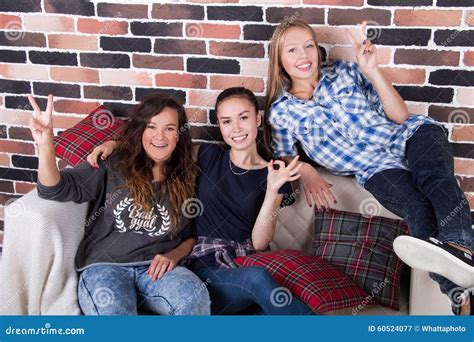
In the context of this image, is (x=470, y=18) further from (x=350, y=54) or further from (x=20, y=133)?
(x=20, y=133)

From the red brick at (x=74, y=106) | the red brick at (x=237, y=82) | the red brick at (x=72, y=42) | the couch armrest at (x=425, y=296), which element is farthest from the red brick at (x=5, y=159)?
the couch armrest at (x=425, y=296)

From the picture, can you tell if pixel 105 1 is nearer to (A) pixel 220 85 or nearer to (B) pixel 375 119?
(A) pixel 220 85

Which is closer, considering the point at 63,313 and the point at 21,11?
the point at 63,313

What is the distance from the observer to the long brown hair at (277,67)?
239 cm

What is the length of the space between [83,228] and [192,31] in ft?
3.03

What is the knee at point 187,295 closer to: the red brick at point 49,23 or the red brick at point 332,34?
the red brick at point 332,34

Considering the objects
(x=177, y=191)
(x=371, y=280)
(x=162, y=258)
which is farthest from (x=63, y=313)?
(x=371, y=280)

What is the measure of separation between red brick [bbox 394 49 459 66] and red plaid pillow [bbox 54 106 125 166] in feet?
3.64

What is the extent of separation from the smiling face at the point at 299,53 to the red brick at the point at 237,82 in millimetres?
218

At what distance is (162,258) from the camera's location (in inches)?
84.7

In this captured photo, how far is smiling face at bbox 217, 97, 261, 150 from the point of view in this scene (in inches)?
90.3

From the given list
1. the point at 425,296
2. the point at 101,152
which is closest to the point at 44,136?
the point at 101,152

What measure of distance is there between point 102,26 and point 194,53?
41 centimetres

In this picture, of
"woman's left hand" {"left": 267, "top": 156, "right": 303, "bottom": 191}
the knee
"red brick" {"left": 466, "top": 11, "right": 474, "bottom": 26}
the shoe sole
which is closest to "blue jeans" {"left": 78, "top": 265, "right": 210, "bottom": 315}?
the knee
